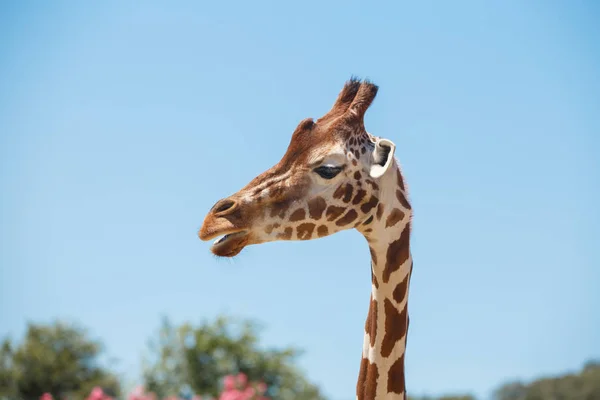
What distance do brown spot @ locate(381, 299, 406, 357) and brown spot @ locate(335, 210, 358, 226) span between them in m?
0.46

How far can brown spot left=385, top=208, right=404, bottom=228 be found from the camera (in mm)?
4645

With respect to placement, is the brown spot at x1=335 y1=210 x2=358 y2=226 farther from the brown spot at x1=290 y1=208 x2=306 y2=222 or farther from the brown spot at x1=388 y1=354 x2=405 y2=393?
the brown spot at x1=388 y1=354 x2=405 y2=393

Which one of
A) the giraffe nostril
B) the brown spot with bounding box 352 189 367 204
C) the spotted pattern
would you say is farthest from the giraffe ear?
the spotted pattern

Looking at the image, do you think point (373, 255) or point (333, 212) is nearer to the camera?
point (333, 212)

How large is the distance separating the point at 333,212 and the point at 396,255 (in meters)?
0.42

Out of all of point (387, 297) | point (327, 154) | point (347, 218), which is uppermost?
point (327, 154)

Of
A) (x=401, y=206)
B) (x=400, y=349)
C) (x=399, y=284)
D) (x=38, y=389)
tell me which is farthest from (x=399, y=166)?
(x=38, y=389)

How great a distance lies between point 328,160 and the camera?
4.54 meters

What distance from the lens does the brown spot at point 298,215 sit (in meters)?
4.45

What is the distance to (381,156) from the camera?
185 inches

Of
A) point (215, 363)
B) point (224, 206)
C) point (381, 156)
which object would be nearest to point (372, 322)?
point (381, 156)

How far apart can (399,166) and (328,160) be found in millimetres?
553

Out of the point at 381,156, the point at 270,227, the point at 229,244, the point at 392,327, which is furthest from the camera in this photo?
the point at 381,156

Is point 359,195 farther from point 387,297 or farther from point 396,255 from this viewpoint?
point 387,297
